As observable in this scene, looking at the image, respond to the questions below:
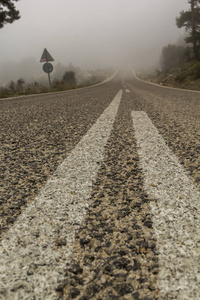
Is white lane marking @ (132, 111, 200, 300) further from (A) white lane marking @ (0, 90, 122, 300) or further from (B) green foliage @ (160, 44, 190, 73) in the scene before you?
(B) green foliage @ (160, 44, 190, 73)

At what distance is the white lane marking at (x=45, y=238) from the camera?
22.5 inches

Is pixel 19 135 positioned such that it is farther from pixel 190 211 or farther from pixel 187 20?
pixel 187 20

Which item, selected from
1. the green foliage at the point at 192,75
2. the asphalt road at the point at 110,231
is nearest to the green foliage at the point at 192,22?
the green foliage at the point at 192,75

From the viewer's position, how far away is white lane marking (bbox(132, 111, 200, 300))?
573 mm

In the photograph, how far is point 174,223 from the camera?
31.3 inches

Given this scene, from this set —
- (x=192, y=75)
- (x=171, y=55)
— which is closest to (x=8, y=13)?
(x=192, y=75)

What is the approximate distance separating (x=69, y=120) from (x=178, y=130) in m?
1.49

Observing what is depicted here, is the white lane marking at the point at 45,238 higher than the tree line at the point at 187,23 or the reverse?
the reverse

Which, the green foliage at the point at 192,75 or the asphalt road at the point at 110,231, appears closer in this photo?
the asphalt road at the point at 110,231

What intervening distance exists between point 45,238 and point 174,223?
49cm

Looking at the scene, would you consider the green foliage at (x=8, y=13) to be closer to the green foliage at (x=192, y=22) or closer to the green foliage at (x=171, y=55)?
the green foliage at (x=192, y=22)

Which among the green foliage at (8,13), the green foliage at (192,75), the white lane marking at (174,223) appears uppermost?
the green foliage at (8,13)

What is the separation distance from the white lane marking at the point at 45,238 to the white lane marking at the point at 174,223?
31 centimetres

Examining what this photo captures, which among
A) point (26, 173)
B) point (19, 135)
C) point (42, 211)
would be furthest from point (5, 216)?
point (19, 135)
